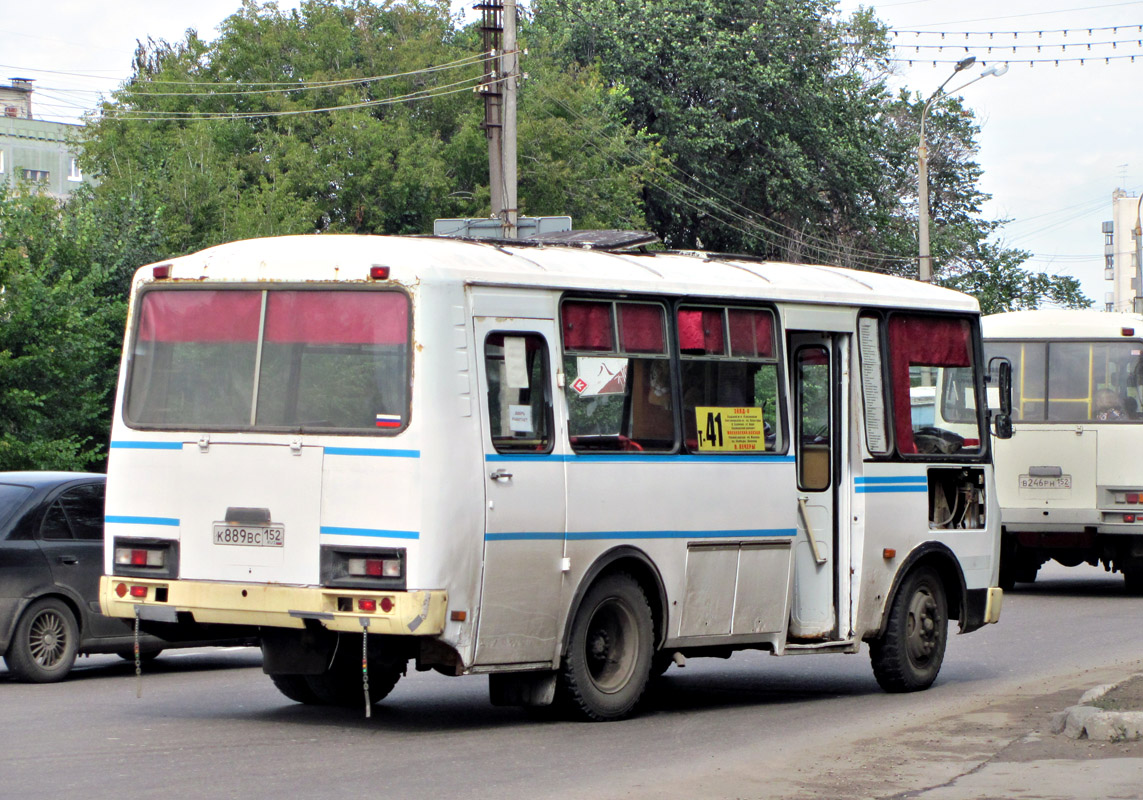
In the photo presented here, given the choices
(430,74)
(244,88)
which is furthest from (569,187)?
(244,88)

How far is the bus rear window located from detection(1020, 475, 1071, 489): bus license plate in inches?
517

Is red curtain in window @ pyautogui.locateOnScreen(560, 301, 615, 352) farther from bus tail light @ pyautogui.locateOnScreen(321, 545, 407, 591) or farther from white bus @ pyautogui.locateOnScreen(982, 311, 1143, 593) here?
white bus @ pyautogui.locateOnScreen(982, 311, 1143, 593)

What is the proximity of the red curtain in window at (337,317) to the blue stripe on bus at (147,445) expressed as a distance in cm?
81

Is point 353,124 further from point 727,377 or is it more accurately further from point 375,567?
point 375,567

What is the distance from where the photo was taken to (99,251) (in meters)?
30.1

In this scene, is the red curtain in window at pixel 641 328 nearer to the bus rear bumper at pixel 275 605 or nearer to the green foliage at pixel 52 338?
the bus rear bumper at pixel 275 605

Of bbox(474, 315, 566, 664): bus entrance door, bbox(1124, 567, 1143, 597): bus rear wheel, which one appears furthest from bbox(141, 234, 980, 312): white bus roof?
bbox(1124, 567, 1143, 597): bus rear wheel

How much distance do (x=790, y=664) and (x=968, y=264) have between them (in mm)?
44710

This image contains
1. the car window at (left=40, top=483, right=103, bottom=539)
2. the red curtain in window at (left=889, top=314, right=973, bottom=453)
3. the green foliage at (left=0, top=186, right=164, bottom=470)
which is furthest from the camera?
the green foliage at (left=0, top=186, right=164, bottom=470)

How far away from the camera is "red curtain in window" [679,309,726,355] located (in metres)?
10.6

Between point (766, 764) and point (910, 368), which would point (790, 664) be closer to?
point (910, 368)

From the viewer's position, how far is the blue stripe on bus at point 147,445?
9555 millimetres

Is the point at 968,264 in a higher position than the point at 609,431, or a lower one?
higher

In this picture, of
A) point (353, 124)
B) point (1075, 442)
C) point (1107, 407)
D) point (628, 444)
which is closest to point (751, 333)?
point (628, 444)
